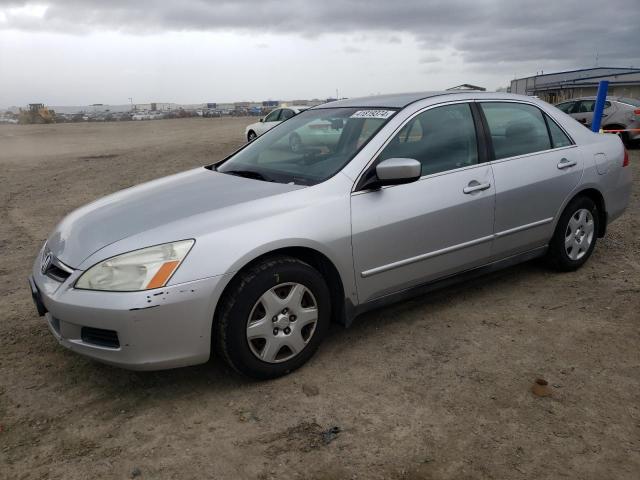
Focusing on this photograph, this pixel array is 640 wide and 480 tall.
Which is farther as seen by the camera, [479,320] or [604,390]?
[479,320]

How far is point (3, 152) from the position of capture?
17.9m

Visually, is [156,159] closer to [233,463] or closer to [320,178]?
[320,178]

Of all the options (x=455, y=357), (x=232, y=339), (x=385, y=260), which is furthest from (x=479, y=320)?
(x=232, y=339)

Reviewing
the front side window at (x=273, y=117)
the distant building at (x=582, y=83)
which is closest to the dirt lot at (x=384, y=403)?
the front side window at (x=273, y=117)

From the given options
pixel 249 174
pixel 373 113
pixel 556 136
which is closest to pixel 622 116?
pixel 556 136

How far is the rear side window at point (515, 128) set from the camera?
Result: 13.5 ft

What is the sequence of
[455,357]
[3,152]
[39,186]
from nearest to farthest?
[455,357] < [39,186] < [3,152]

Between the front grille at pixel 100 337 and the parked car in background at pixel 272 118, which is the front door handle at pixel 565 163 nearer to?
the front grille at pixel 100 337

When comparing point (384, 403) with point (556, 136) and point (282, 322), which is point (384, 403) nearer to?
point (282, 322)

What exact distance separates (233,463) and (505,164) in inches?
112

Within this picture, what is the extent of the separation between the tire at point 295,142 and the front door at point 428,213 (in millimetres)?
722

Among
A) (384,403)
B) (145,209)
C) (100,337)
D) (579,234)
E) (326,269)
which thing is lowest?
(384,403)

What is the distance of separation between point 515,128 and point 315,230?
210 cm

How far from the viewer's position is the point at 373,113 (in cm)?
383
